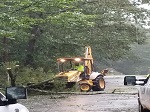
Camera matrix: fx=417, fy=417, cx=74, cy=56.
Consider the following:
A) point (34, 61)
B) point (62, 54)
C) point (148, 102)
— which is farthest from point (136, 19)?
Result: point (148, 102)

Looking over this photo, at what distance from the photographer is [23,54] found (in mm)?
30891

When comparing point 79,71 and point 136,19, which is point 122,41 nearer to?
point 136,19

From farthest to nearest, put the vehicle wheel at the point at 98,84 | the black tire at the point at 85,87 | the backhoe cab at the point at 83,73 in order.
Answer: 1. the vehicle wheel at the point at 98,84
2. the black tire at the point at 85,87
3. the backhoe cab at the point at 83,73

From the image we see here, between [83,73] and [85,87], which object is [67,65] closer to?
[83,73]

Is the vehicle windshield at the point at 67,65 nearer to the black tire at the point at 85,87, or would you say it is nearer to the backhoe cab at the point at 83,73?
the backhoe cab at the point at 83,73

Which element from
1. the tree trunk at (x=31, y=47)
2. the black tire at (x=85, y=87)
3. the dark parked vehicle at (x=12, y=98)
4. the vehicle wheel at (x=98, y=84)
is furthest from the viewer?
the tree trunk at (x=31, y=47)

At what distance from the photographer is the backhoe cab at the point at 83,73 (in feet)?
78.9

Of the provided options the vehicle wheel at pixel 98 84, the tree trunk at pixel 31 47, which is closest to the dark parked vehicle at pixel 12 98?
the vehicle wheel at pixel 98 84

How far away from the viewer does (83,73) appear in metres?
24.5

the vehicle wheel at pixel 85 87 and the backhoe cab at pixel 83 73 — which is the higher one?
the backhoe cab at pixel 83 73

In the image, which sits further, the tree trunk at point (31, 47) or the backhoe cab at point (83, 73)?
the tree trunk at point (31, 47)

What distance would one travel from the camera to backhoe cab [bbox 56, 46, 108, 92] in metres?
24.0

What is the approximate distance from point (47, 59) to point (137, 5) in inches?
505

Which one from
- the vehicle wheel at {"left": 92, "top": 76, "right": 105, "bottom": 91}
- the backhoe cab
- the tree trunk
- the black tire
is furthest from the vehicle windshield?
the tree trunk
